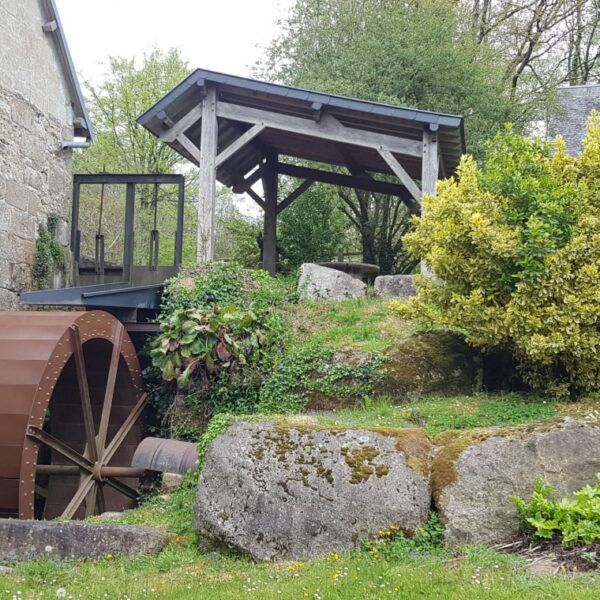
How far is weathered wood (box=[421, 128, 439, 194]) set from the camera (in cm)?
999

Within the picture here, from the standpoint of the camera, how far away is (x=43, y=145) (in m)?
10.7

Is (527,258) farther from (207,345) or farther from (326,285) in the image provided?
(326,285)

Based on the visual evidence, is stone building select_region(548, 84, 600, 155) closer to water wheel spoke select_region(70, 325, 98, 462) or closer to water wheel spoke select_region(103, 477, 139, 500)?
water wheel spoke select_region(103, 477, 139, 500)

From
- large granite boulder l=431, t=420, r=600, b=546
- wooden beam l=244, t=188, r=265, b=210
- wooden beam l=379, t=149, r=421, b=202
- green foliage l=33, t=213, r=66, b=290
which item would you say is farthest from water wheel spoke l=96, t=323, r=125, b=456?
wooden beam l=244, t=188, r=265, b=210

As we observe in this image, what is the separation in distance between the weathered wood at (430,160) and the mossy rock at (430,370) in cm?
321

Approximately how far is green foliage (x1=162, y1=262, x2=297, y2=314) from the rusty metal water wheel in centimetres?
93

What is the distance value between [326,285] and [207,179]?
2434 millimetres

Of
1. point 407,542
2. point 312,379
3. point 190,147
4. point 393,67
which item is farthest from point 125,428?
point 393,67

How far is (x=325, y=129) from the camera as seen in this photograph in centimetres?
1058

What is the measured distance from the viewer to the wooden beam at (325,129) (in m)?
10.4

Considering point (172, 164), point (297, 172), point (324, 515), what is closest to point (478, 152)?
point (297, 172)

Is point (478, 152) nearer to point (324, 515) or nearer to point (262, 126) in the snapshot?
point (262, 126)

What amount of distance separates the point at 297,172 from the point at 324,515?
34.9 feet

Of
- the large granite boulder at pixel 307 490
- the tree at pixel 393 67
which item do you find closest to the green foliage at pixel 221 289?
the large granite boulder at pixel 307 490
